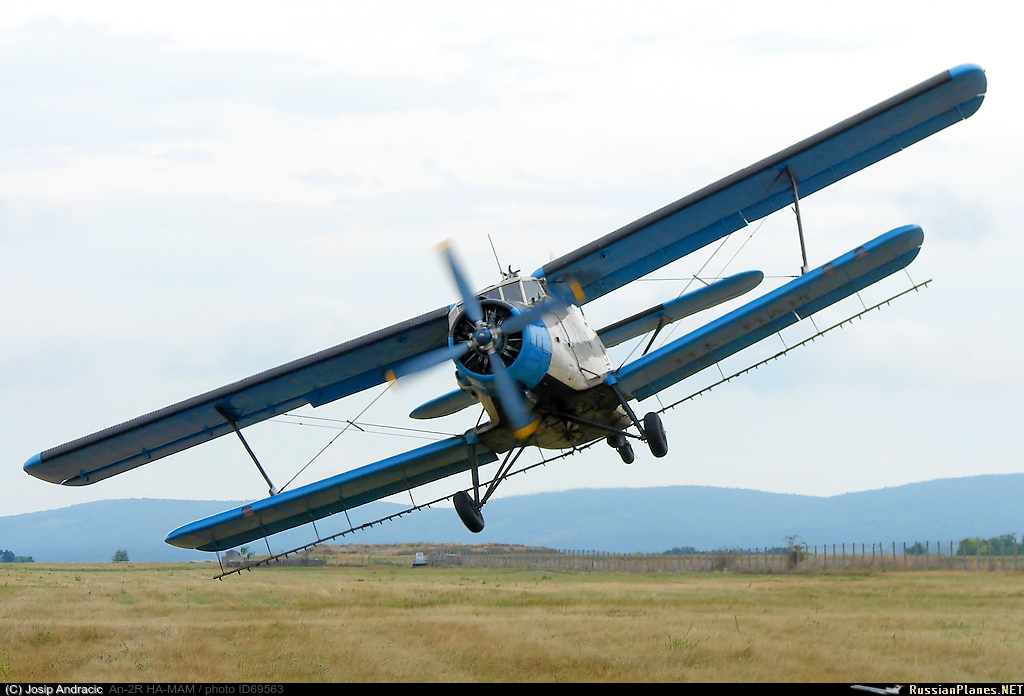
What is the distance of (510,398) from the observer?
599 inches

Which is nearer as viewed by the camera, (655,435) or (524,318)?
(524,318)

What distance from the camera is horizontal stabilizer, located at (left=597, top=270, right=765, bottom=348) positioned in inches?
767

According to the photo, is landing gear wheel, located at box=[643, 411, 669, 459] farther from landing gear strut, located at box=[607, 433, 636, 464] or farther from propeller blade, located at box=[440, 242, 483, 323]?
propeller blade, located at box=[440, 242, 483, 323]

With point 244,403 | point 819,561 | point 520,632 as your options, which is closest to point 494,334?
point 244,403

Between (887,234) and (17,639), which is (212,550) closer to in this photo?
(17,639)

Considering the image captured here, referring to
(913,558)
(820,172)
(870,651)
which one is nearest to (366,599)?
(870,651)

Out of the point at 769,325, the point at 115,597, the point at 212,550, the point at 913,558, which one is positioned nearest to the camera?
the point at 769,325

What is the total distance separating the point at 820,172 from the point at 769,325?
278cm

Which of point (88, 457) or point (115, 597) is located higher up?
point (88, 457)

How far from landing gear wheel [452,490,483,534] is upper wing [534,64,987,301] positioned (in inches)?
148

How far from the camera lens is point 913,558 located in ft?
114

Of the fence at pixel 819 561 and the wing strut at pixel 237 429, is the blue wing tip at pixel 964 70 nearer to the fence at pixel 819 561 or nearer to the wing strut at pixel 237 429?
the wing strut at pixel 237 429

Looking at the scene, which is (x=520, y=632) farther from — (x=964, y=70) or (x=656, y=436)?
(x=964, y=70)

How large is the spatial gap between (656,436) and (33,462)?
441 inches
